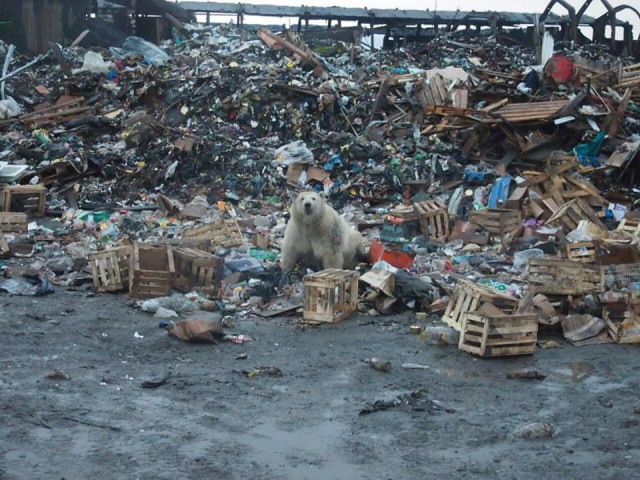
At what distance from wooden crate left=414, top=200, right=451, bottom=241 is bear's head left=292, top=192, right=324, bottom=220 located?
267 cm

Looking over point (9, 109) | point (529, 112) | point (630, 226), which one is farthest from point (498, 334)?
point (9, 109)

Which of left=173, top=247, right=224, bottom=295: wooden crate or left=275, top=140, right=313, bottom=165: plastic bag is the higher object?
left=275, top=140, right=313, bottom=165: plastic bag

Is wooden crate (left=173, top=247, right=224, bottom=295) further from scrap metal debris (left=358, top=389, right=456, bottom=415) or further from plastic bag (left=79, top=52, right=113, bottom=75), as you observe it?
plastic bag (left=79, top=52, right=113, bottom=75)

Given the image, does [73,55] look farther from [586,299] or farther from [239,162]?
[586,299]

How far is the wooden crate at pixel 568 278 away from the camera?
8555 mm

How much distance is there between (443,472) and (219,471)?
1272 mm

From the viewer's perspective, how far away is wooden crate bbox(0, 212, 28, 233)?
12000 mm

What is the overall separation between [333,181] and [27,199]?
4.80 meters

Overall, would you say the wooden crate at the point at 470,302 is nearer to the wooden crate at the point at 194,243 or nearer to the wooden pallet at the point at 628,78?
the wooden crate at the point at 194,243

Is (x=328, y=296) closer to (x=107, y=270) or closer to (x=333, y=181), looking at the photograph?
(x=107, y=270)

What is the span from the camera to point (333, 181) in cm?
1492

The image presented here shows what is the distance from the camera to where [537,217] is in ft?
39.9

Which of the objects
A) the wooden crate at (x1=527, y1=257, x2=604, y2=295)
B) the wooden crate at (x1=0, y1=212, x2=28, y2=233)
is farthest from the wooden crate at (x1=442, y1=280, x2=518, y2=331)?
the wooden crate at (x1=0, y1=212, x2=28, y2=233)

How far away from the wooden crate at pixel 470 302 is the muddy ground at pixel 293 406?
413mm
